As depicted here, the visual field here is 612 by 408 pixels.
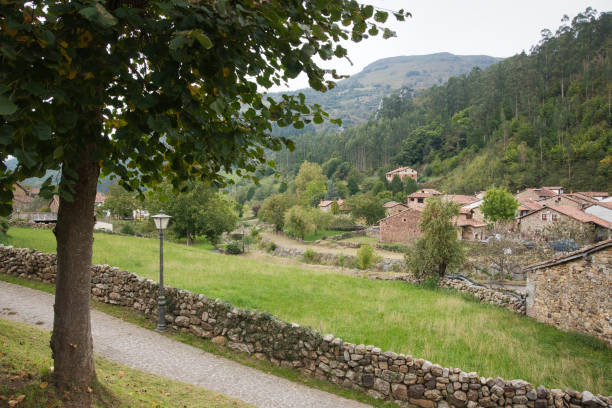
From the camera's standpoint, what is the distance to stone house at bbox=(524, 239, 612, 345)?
1192cm

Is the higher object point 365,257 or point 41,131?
point 41,131

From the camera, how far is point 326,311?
12461 mm

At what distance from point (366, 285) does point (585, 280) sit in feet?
31.1

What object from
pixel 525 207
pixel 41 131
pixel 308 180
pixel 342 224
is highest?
pixel 308 180

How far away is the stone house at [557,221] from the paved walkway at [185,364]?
4274 centimetres

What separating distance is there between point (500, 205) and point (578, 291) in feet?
142

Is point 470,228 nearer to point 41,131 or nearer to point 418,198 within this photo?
point 418,198

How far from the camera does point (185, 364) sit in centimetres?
826

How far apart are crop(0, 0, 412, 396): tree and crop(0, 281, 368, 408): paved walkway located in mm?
4096

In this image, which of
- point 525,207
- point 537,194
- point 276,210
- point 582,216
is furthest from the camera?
point 276,210

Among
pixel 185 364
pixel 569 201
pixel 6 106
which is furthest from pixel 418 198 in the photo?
pixel 6 106

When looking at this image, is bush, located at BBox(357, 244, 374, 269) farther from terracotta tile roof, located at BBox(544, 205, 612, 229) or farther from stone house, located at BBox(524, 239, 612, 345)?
terracotta tile roof, located at BBox(544, 205, 612, 229)

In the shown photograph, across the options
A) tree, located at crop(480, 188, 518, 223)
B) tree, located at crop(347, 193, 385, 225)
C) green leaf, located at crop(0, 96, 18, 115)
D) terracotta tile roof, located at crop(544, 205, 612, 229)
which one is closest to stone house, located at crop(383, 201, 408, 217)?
tree, located at crop(347, 193, 385, 225)

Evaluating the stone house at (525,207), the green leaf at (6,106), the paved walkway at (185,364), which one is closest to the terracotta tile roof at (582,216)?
the stone house at (525,207)
